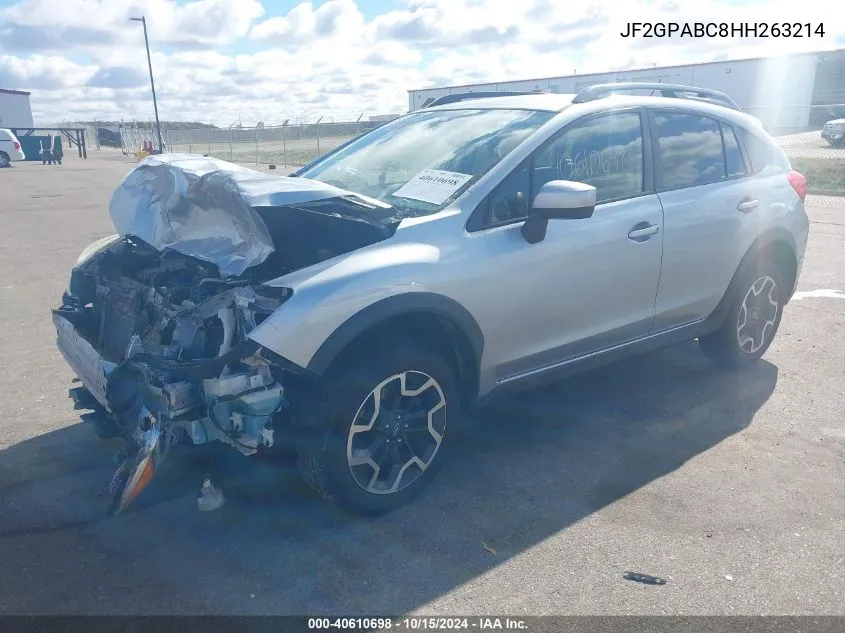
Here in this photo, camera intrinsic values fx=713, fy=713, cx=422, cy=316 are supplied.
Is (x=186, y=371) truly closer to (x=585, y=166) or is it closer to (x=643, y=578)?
(x=643, y=578)

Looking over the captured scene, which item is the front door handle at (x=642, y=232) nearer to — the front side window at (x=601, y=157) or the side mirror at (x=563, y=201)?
the front side window at (x=601, y=157)

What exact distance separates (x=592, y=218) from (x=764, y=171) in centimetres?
196

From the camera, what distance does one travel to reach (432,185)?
374cm

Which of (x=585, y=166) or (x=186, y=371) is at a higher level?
(x=585, y=166)

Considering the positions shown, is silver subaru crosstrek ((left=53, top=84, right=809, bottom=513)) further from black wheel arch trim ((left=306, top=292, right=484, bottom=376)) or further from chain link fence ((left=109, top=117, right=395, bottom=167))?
chain link fence ((left=109, top=117, right=395, bottom=167))

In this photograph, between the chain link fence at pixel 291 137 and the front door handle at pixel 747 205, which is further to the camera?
the chain link fence at pixel 291 137

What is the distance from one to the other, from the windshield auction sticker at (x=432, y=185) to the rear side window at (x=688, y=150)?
1464mm

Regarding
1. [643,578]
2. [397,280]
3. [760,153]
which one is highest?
[760,153]

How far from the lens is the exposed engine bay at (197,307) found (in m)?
3.01

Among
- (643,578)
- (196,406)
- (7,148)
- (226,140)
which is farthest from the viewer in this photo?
(226,140)

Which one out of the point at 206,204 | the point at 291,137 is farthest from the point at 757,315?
the point at 291,137

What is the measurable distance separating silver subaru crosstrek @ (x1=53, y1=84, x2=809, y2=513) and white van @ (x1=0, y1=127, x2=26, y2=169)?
3436 cm

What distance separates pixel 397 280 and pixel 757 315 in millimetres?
3292

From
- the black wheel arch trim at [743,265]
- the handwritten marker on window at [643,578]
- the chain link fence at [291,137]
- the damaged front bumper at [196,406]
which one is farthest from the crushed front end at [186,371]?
the chain link fence at [291,137]
